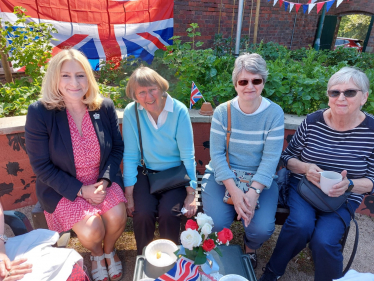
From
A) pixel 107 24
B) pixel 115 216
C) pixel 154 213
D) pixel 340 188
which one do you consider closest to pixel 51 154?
pixel 115 216

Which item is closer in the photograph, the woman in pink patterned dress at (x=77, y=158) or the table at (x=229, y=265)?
the table at (x=229, y=265)

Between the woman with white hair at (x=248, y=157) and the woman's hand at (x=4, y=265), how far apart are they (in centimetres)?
123

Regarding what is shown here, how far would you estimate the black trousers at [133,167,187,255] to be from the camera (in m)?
1.91

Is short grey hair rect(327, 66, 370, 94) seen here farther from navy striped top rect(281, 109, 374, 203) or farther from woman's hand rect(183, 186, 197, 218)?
woman's hand rect(183, 186, 197, 218)

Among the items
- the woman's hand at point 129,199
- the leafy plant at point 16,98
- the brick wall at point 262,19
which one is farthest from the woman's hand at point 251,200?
the brick wall at point 262,19

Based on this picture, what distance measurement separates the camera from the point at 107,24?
5.04m

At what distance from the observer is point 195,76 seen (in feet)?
10.9

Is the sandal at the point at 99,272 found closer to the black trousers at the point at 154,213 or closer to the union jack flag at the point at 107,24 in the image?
the black trousers at the point at 154,213

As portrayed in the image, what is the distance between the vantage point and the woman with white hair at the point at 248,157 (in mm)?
1820

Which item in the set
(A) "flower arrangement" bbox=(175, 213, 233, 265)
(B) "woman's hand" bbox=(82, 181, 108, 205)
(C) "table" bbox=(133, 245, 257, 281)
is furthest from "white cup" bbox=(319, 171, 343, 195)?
(B) "woman's hand" bbox=(82, 181, 108, 205)

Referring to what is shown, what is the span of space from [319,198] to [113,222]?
1488 millimetres

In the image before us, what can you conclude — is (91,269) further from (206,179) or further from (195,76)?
(195,76)

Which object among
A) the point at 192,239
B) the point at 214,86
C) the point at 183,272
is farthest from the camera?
the point at 214,86

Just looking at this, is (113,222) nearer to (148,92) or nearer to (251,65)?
(148,92)
